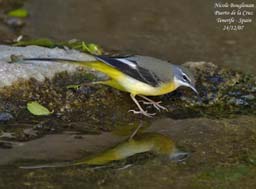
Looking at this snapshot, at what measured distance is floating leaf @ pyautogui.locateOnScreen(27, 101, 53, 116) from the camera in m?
5.88

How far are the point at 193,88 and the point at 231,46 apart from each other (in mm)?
2074

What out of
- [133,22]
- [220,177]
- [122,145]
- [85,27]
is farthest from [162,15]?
[220,177]

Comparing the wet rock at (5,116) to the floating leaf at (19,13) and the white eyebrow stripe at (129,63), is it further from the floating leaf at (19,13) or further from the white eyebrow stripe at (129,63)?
the floating leaf at (19,13)

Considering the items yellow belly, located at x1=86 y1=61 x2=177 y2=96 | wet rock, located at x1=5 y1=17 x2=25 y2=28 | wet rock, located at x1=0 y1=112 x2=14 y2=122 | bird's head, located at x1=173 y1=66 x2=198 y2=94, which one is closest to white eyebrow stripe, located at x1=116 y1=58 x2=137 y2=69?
yellow belly, located at x1=86 y1=61 x2=177 y2=96

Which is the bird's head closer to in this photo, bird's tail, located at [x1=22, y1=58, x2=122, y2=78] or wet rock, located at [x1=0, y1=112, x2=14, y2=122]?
bird's tail, located at [x1=22, y1=58, x2=122, y2=78]

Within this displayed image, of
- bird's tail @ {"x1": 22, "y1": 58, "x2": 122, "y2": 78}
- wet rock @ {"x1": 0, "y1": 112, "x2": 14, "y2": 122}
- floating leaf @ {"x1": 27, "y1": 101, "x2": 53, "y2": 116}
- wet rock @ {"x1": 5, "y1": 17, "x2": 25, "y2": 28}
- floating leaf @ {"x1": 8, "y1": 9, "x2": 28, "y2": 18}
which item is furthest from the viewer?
floating leaf @ {"x1": 8, "y1": 9, "x2": 28, "y2": 18}

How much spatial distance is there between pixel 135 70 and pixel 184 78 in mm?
433

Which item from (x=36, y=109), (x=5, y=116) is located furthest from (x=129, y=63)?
(x=5, y=116)

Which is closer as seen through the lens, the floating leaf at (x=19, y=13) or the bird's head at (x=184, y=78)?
the bird's head at (x=184, y=78)

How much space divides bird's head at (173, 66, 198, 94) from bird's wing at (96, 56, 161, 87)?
165 mm

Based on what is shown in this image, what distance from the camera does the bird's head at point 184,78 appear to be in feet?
20.8

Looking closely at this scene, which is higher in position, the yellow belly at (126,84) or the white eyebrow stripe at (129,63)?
the white eyebrow stripe at (129,63)

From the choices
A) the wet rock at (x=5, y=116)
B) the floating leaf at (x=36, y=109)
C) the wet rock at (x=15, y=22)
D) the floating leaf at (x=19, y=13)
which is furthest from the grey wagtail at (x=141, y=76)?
the floating leaf at (x=19, y=13)

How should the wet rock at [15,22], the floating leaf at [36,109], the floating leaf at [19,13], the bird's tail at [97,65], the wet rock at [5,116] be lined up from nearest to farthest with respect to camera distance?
1. the wet rock at [5,116]
2. the floating leaf at [36,109]
3. the bird's tail at [97,65]
4. the wet rock at [15,22]
5. the floating leaf at [19,13]
